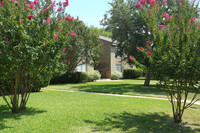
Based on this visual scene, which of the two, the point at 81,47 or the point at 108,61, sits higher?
the point at 81,47

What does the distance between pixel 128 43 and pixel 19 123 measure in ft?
44.3

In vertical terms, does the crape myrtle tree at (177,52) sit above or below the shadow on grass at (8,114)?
above

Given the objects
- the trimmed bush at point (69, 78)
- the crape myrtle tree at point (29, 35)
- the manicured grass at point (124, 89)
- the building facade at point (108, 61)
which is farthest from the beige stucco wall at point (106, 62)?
the crape myrtle tree at point (29, 35)

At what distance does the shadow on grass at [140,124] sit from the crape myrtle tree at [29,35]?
2.50 m

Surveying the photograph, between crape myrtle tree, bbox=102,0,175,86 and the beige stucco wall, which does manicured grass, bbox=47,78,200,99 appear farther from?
the beige stucco wall

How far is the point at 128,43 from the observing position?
17.5 metres

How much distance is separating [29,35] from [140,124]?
4386mm

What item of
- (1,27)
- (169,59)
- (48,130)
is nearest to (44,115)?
(48,130)

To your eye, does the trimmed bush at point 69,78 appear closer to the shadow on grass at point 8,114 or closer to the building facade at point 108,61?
the building facade at point 108,61

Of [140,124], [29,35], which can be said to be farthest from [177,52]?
[29,35]

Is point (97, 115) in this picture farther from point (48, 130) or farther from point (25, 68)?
point (25, 68)

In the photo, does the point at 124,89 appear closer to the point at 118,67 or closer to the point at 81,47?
the point at 81,47

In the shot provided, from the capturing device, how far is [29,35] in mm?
5801

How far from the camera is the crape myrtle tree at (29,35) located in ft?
17.8
